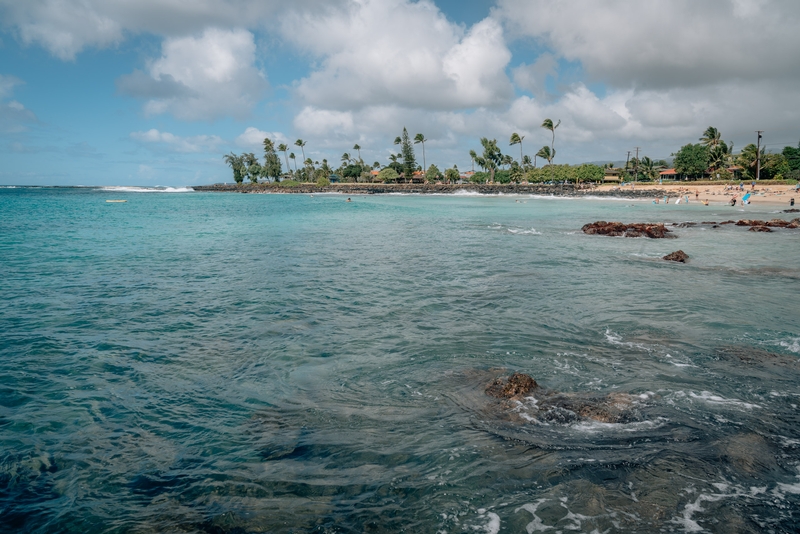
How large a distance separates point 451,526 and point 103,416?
17.7 feet

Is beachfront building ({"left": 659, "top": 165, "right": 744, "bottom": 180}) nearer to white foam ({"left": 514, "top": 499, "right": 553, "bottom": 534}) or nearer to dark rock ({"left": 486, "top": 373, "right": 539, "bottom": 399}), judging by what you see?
dark rock ({"left": 486, "top": 373, "right": 539, "bottom": 399})

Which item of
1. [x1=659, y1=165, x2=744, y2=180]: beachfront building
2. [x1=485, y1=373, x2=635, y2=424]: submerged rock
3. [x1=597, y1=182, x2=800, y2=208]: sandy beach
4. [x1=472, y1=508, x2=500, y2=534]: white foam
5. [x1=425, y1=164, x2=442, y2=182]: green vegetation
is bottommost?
[x1=472, y1=508, x2=500, y2=534]: white foam

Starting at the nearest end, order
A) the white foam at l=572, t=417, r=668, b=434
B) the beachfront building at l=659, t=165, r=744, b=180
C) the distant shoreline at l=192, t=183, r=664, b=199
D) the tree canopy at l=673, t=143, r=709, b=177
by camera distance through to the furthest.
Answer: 1. the white foam at l=572, t=417, r=668, b=434
2. the distant shoreline at l=192, t=183, r=664, b=199
3. the beachfront building at l=659, t=165, r=744, b=180
4. the tree canopy at l=673, t=143, r=709, b=177

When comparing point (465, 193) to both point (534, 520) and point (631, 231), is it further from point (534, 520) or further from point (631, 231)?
point (534, 520)

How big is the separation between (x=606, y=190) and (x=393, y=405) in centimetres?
10172

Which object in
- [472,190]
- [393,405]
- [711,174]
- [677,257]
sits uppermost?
[711,174]

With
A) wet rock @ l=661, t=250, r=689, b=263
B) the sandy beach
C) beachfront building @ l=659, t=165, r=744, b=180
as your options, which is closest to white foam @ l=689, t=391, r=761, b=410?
wet rock @ l=661, t=250, r=689, b=263

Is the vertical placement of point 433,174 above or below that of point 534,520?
above

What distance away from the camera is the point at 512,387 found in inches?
267

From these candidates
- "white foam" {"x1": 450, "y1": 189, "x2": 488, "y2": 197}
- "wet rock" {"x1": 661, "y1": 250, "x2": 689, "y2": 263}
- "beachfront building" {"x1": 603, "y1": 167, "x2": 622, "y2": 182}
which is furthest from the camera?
"beachfront building" {"x1": 603, "y1": 167, "x2": 622, "y2": 182}

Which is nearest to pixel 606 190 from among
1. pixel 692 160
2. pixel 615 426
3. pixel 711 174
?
pixel 692 160

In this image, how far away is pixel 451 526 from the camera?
4406 millimetres

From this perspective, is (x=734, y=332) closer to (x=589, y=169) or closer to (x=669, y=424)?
(x=669, y=424)

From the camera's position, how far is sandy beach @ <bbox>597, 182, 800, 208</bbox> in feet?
202
